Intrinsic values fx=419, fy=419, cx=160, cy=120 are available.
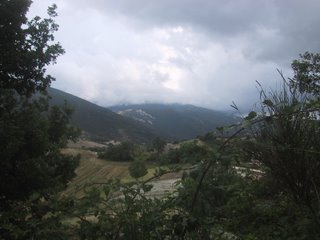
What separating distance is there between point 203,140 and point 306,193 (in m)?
1.20

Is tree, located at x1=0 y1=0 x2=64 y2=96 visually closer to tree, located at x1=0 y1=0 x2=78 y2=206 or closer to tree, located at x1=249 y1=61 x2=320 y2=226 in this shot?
tree, located at x1=0 y1=0 x2=78 y2=206

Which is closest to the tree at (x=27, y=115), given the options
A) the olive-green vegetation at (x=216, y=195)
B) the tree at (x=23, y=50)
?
the tree at (x=23, y=50)

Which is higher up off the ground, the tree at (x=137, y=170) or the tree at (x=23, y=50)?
the tree at (x=23, y=50)

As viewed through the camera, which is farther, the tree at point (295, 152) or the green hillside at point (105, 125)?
the green hillside at point (105, 125)

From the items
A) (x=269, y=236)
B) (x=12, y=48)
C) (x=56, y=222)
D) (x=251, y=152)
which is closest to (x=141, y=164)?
(x=56, y=222)

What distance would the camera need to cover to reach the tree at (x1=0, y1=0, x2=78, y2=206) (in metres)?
12.0

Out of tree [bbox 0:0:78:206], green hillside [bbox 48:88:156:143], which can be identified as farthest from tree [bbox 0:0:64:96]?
green hillside [bbox 48:88:156:143]

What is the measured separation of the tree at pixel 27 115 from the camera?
11961 mm

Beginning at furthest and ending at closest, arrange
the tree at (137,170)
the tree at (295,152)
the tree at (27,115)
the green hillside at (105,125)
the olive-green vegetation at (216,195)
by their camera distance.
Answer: the green hillside at (105,125), the tree at (27,115), the tree at (295,152), the tree at (137,170), the olive-green vegetation at (216,195)

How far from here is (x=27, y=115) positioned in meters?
13.3

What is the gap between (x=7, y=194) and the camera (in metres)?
12.2

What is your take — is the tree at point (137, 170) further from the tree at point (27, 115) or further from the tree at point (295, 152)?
the tree at point (27, 115)

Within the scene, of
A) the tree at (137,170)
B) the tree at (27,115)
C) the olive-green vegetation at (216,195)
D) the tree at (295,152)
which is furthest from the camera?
the tree at (27,115)

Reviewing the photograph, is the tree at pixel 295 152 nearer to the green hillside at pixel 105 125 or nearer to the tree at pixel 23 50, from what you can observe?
the tree at pixel 23 50
